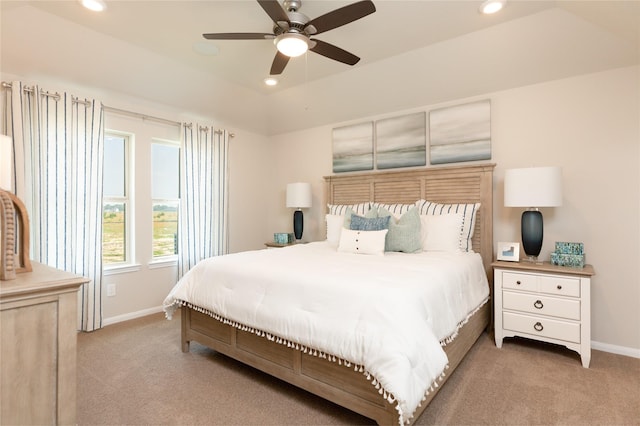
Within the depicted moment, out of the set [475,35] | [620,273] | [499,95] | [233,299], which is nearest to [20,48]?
[233,299]

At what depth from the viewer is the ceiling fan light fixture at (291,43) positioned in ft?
7.06

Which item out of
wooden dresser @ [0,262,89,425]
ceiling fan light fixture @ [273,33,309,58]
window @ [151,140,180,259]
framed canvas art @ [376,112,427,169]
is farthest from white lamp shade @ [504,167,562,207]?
window @ [151,140,180,259]

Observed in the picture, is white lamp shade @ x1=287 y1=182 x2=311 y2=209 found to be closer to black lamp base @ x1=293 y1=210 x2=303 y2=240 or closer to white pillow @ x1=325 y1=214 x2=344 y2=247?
black lamp base @ x1=293 y1=210 x2=303 y2=240

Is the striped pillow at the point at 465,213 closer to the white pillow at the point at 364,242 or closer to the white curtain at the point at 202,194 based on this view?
the white pillow at the point at 364,242

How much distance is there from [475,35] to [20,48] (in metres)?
3.96

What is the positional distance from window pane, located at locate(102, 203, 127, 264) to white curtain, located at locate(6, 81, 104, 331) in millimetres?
314

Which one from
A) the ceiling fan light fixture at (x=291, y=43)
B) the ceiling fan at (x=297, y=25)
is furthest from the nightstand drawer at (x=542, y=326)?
the ceiling fan light fixture at (x=291, y=43)

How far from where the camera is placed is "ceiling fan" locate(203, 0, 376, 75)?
1935 millimetres

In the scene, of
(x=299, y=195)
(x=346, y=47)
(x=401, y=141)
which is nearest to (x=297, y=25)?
(x=346, y=47)

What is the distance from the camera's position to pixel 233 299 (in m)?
2.25

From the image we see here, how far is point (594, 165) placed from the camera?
285 centimetres

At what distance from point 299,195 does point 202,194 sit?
4.32 ft

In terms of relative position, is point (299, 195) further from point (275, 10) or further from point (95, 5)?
point (95, 5)

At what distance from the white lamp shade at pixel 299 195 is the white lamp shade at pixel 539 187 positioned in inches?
102
